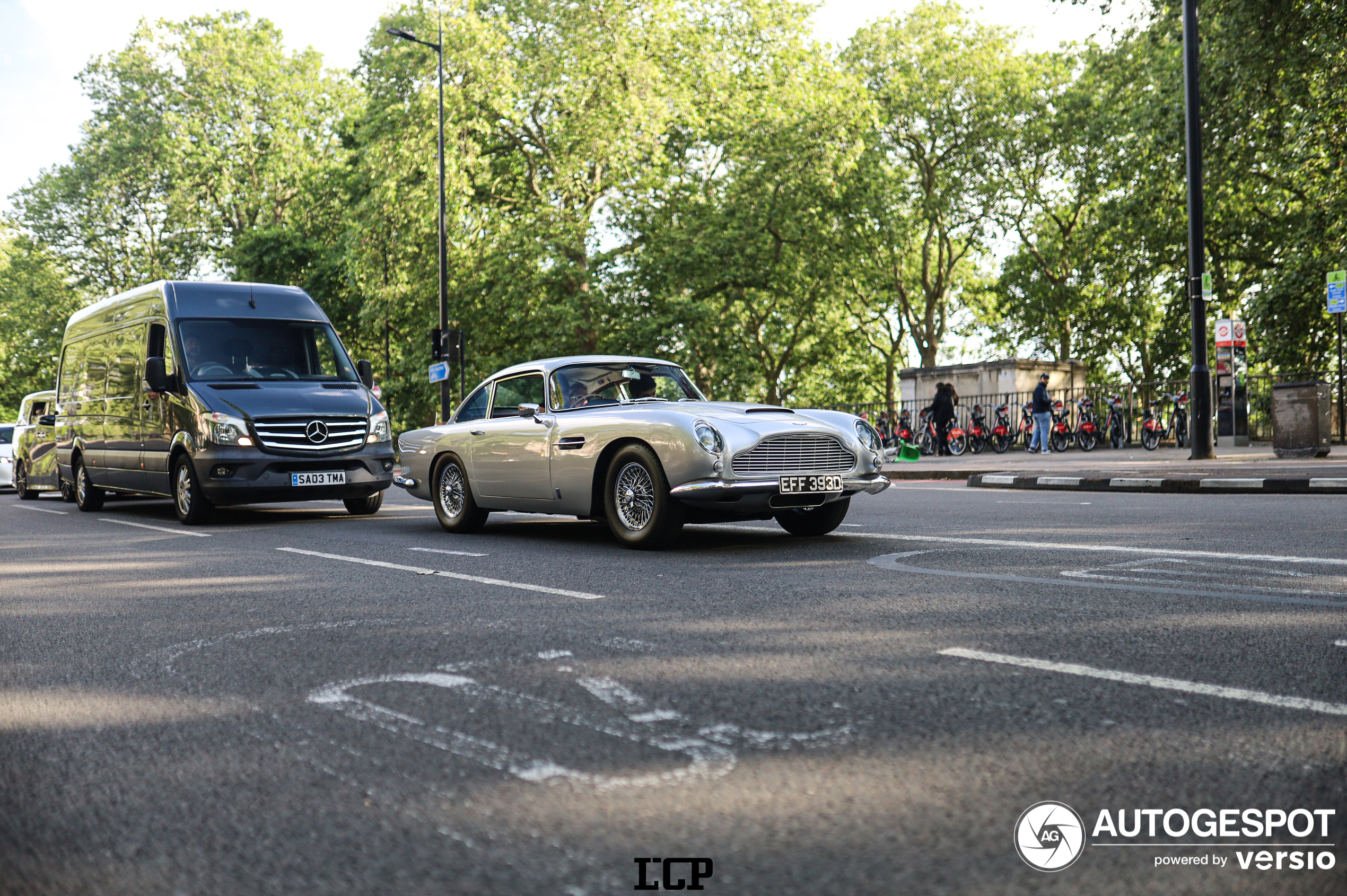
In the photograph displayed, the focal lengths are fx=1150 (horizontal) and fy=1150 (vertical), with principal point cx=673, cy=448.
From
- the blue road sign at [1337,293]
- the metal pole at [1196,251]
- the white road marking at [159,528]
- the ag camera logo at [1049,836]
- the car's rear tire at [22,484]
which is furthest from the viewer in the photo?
the car's rear tire at [22,484]

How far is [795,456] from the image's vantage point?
8.38m

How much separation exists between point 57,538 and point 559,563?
6322mm

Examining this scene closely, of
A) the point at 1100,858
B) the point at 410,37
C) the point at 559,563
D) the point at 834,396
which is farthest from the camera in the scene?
the point at 834,396

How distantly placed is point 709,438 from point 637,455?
2.13ft

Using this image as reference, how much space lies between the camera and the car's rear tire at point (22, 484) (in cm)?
2047

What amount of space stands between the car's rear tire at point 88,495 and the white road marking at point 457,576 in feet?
24.3

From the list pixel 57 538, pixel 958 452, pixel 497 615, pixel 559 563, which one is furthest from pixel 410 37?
pixel 497 615

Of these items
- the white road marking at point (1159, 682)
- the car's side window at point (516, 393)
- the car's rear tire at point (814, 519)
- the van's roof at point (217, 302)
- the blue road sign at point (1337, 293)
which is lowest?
the white road marking at point (1159, 682)

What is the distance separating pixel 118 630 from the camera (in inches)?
227

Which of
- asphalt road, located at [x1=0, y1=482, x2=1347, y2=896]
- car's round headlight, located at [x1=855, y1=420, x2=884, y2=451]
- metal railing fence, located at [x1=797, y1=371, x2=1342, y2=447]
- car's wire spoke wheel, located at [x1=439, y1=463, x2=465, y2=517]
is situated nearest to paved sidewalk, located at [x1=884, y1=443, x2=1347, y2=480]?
metal railing fence, located at [x1=797, y1=371, x2=1342, y2=447]

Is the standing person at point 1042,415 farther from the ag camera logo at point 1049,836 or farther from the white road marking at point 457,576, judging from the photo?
the ag camera logo at point 1049,836

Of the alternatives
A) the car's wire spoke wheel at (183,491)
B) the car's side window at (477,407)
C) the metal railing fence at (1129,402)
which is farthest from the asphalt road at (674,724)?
the metal railing fence at (1129,402)

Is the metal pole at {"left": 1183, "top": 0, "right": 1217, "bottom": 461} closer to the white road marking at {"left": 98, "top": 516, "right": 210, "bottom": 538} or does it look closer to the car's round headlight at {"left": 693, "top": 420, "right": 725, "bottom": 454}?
the car's round headlight at {"left": 693, "top": 420, "right": 725, "bottom": 454}

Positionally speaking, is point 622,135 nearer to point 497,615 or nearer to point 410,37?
point 410,37
